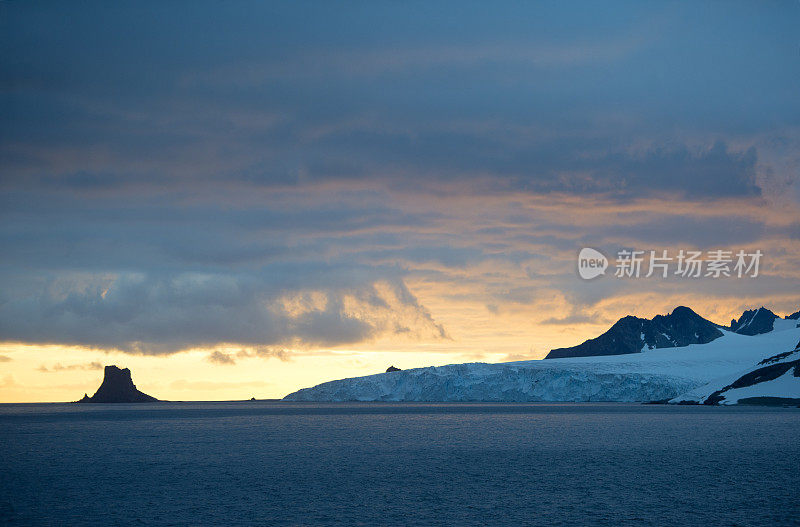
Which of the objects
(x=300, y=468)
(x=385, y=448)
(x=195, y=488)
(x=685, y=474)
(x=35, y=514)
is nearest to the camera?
(x=35, y=514)

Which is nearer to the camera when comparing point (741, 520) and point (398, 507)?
point (741, 520)

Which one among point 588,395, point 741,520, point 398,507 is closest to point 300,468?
point 398,507

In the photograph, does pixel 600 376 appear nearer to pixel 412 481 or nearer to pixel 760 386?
pixel 760 386

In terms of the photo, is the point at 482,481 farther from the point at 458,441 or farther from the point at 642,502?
the point at 458,441

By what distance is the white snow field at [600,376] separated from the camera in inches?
6688

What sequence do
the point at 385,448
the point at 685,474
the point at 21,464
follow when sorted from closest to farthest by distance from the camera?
1. the point at 685,474
2. the point at 21,464
3. the point at 385,448

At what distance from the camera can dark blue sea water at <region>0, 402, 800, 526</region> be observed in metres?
31.0

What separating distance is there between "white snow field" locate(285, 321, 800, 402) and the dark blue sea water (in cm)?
9631

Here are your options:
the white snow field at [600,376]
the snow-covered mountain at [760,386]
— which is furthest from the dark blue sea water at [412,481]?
the white snow field at [600,376]

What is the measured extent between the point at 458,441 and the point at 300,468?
1015 inches

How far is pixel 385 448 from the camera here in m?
65.5

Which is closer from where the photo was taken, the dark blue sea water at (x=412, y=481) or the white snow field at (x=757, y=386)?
the dark blue sea water at (x=412, y=481)

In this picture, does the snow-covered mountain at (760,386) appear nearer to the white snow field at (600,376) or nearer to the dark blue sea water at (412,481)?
the white snow field at (600,376)

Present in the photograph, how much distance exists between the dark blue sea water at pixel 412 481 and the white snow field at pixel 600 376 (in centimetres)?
9631
